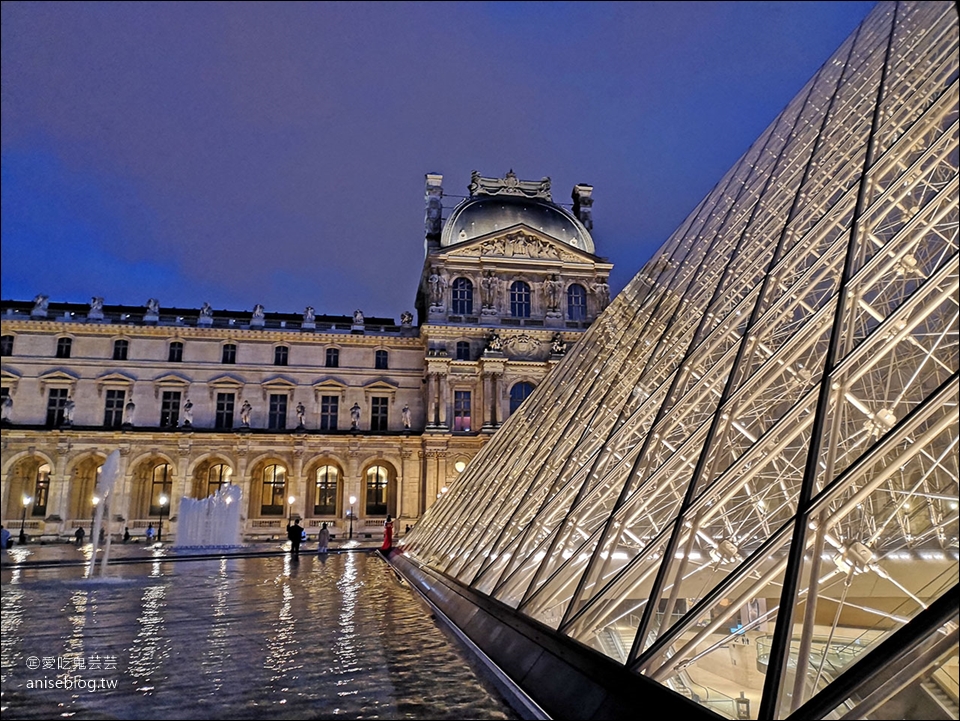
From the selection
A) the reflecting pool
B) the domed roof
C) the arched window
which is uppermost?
the domed roof

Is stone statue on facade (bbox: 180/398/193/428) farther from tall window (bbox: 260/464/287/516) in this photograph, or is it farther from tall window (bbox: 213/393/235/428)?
tall window (bbox: 260/464/287/516)

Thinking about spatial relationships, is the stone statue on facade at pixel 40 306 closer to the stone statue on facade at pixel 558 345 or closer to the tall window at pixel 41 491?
the tall window at pixel 41 491

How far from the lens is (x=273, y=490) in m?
42.4

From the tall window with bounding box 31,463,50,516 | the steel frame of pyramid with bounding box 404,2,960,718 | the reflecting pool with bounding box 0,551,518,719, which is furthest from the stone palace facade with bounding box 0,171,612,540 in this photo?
the reflecting pool with bounding box 0,551,518,719

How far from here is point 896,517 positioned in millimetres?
10219

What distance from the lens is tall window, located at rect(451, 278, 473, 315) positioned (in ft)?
138

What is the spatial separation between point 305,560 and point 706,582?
14328mm

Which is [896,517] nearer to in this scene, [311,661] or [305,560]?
[311,661]

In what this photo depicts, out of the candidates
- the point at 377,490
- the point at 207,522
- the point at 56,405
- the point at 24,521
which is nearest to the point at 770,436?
the point at 207,522

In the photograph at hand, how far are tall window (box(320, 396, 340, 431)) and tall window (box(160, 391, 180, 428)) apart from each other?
8.28 meters

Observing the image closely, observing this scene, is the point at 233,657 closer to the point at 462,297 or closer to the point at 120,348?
the point at 462,297

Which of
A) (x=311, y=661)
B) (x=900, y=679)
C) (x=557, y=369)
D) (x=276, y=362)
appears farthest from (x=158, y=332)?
(x=900, y=679)

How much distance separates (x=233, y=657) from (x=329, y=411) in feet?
121

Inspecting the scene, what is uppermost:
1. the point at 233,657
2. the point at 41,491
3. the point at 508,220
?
the point at 508,220
